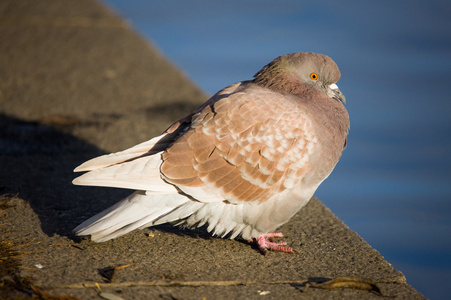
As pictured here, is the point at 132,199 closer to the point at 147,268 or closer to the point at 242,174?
the point at 147,268

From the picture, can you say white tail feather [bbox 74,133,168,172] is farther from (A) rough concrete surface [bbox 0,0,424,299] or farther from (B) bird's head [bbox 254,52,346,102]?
(B) bird's head [bbox 254,52,346,102]

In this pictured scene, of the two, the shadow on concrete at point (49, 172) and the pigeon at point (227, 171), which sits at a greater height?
the pigeon at point (227, 171)

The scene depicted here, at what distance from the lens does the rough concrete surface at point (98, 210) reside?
3354mm

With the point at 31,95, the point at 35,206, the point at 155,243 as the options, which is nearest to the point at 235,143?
the point at 155,243

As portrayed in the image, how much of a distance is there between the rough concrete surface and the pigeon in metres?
0.22

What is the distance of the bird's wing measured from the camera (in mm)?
3859

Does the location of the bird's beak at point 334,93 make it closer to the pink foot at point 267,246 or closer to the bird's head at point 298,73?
the bird's head at point 298,73

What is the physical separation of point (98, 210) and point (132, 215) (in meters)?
0.85

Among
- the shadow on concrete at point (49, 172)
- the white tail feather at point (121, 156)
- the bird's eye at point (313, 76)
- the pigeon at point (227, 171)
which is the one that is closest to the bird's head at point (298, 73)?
the bird's eye at point (313, 76)

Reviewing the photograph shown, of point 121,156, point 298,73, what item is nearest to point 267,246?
point 121,156

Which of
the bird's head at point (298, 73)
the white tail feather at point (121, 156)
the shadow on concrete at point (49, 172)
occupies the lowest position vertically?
the shadow on concrete at point (49, 172)

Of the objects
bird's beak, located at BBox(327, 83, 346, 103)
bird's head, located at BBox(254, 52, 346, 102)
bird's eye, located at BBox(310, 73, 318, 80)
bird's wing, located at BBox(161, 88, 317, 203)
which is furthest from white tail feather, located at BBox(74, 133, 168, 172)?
bird's beak, located at BBox(327, 83, 346, 103)

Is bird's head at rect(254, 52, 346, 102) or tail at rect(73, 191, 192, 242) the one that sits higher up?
bird's head at rect(254, 52, 346, 102)

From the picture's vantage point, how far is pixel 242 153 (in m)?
3.88
